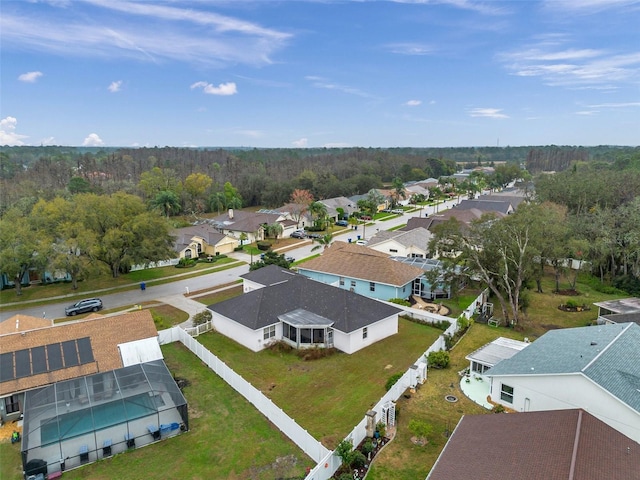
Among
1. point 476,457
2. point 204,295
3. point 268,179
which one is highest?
point 268,179

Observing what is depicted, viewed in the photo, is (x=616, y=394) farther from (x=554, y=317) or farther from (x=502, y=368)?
(x=554, y=317)

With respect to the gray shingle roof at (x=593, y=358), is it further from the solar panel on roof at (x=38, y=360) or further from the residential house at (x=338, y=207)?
the residential house at (x=338, y=207)

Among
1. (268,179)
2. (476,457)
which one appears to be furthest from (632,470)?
(268,179)

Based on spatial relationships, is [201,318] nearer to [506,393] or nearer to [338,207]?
[506,393]

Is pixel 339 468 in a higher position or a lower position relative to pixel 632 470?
lower

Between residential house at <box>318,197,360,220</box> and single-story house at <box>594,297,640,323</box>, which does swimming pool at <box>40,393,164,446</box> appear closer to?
single-story house at <box>594,297,640,323</box>

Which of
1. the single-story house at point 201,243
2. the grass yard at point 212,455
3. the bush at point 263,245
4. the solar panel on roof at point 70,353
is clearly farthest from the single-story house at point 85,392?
the bush at point 263,245

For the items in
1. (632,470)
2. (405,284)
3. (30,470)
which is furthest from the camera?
(405,284)
